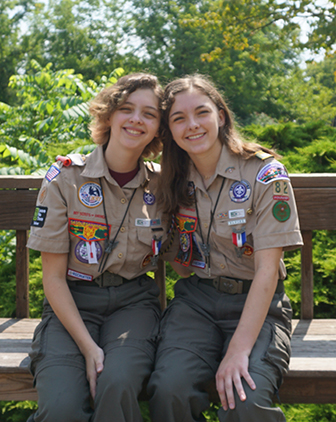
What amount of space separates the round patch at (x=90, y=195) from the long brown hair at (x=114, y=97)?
12.7 inches

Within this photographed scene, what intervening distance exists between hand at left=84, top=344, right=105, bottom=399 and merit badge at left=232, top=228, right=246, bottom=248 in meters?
0.81

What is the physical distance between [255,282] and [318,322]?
838 mm

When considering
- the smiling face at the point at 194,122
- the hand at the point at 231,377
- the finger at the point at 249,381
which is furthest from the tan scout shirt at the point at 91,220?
the finger at the point at 249,381

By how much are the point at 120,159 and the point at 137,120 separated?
0.81ft

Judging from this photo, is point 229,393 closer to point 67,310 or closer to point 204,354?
point 204,354

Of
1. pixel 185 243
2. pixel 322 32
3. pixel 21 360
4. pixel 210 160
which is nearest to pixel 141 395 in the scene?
pixel 21 360

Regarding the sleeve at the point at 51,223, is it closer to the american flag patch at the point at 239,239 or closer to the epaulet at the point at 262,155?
the american flag patch at the point at 239,239

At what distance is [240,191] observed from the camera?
7.78ft

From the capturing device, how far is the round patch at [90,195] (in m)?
2.42

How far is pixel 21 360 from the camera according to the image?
2.25m

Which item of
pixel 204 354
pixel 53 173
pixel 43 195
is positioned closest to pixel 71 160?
pixel 53 173

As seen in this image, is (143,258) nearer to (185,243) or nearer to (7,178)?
(185,243)

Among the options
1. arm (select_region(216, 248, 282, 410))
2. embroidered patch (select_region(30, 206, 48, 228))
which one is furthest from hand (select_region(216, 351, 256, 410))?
embroidered patch (select_region(30, 206, 48, 228))

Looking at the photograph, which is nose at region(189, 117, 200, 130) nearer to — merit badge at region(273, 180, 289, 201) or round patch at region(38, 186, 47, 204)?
merit badge at region(273, 180, 289, 201)
